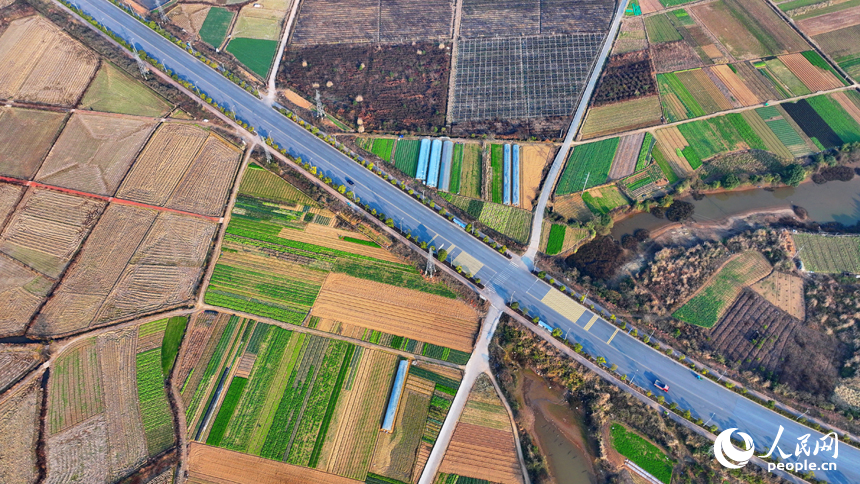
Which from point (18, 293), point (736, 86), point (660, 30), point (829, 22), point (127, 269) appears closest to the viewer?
point (18, 293)

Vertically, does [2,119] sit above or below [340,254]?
above

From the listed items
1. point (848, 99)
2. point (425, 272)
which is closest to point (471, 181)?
point (425, 272)

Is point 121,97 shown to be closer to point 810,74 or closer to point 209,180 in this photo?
point 209,180

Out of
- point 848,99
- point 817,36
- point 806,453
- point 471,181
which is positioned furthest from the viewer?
point 817,36

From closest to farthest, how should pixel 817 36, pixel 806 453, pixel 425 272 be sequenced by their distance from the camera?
pixel 806 453
pixel 425 272
pixel 817 36

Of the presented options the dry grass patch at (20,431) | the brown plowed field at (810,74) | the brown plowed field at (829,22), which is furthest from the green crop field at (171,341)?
the brown plowed field at (829,22)

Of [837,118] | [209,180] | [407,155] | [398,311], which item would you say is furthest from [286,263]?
[837,118]

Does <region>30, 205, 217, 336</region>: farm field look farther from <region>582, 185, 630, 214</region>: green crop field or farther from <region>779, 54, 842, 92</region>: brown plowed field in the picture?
<region>779, 54, 842, 92</region>: brown plowed field

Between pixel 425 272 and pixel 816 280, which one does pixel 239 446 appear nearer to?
pixel 425 272
